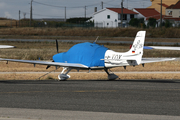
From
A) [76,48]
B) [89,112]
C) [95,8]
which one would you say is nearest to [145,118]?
[89,112]

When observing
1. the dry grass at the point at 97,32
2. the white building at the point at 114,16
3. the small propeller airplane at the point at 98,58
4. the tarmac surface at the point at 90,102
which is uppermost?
the white building at the point at 114,16

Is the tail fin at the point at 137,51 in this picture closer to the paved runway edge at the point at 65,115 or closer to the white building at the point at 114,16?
the paved runway edge at the point at 65,115

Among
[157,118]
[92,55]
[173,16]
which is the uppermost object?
[173,16]

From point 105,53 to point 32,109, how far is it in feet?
26.3

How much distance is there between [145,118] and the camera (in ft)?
30.8

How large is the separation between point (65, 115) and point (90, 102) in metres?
2.26

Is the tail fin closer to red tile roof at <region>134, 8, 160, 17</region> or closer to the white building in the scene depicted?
the white building

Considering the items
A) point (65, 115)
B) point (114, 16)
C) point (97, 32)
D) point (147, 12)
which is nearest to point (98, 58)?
point (65, 115)

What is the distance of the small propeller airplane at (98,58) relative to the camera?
1627cm

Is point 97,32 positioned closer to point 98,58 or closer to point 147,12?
point 147,12

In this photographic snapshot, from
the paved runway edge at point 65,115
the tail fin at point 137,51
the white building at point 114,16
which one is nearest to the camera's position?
the paved runway edge at point 65,115

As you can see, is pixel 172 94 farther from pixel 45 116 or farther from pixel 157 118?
pixel 45 116

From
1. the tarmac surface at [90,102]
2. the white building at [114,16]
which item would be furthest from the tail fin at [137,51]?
the white building at [114,16]

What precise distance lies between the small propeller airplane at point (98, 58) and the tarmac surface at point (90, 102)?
1744 mm
